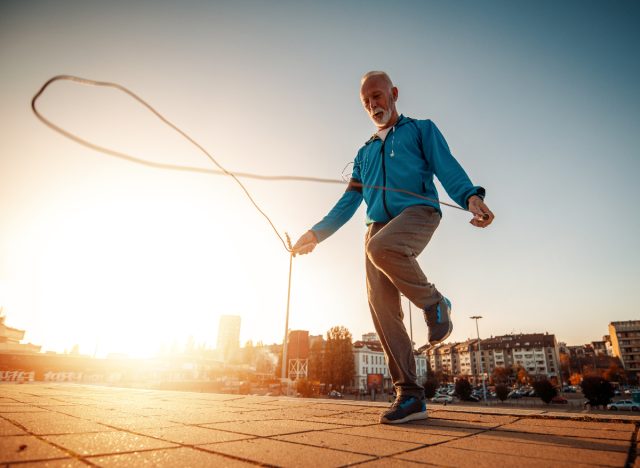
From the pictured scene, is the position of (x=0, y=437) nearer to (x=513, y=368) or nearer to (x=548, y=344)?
(x=513, y=368)

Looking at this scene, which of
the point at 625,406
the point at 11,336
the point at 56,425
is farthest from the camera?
the point at 11,336

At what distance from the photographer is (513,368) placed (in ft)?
247

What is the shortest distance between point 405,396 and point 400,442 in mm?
866

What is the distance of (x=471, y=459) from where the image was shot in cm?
107

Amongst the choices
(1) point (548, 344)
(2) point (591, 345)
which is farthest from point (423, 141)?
(2) point (591, 345)

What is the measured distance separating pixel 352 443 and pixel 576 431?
1133mm

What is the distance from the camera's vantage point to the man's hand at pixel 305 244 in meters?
2.64

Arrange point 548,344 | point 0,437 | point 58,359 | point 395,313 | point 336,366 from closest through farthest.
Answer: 1. point 0,437
2. point 395,313
3. point 58,359
4. point 336,366
5. point 548,344

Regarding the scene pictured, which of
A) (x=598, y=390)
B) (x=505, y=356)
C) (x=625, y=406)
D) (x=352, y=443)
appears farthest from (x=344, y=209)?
(x=505, y=356)

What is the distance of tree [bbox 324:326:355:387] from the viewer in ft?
161

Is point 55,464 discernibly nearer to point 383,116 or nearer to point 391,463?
point 391,463

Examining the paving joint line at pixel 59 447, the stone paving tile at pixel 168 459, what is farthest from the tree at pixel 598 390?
the paving joint line at pixel 59 447

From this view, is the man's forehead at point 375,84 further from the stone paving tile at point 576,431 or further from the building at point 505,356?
the building at point 505,356

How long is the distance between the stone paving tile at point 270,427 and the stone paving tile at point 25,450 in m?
0.68
